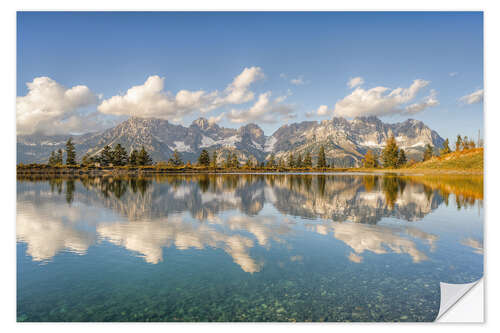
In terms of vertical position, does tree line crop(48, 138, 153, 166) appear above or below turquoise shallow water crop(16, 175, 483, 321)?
above

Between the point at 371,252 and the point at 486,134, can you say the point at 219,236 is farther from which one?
the point at 486,134

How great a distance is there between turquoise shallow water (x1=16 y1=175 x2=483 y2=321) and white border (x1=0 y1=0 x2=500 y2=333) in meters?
0.34

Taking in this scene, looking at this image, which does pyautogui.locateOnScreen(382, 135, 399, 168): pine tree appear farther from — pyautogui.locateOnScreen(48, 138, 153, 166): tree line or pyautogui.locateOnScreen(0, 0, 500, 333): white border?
pyautogui.locateOnScreen(0, 0, 500, 333): white border

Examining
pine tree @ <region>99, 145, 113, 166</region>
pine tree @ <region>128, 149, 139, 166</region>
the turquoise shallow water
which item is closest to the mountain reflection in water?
the turquoise shallow water

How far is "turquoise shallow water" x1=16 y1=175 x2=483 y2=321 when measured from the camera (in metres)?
9.19

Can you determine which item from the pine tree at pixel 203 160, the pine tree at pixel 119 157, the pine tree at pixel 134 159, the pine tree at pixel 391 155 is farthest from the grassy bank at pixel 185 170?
the pine tree at pixel 391 155

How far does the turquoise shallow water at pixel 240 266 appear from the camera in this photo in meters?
9.19

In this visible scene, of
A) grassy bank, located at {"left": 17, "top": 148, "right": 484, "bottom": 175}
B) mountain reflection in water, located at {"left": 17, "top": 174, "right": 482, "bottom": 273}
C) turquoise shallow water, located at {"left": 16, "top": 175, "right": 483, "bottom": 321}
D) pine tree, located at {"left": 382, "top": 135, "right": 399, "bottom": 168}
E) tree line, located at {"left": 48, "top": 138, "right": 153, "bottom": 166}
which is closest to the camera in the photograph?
turquoise shallow water, located at {"left": 16, "top": 175, "right": 483, "bottom": 321}

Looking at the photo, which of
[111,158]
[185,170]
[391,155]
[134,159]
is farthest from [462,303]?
[391,155]

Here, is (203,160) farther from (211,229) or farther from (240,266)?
(240,266)
